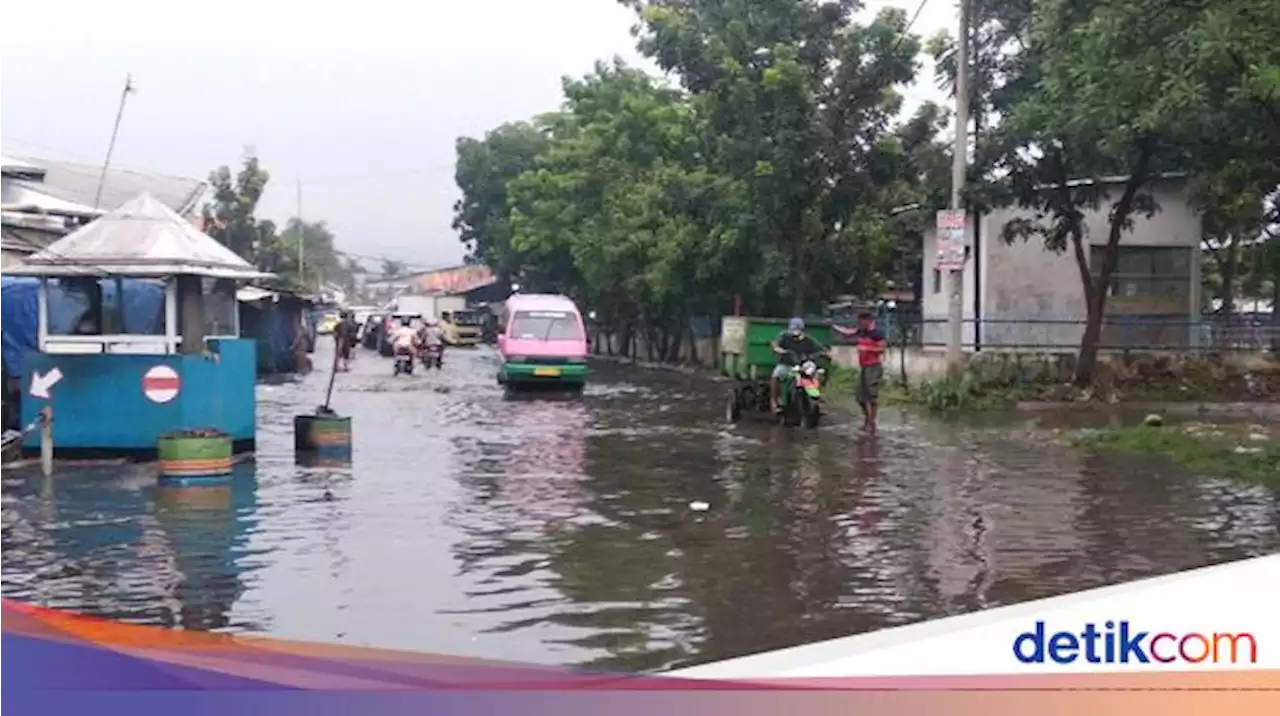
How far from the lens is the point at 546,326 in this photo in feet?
101

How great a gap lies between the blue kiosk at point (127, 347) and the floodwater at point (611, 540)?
2.43ft

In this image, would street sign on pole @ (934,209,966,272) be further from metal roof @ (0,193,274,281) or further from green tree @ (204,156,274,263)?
green tree @ (204,156,274,263)

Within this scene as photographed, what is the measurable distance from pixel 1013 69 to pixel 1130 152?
3.13 m

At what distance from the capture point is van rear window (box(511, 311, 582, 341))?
3034cm

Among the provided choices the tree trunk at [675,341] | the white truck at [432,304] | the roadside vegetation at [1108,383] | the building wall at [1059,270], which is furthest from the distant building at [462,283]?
the roadside vegetation at [1108,383]

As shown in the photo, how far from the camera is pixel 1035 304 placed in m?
31.6

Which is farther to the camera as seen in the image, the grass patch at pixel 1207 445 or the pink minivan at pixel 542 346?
the pink minivan at pixel 542 346

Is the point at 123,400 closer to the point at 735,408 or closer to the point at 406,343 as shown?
the point at 735,408

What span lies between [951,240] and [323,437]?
11.5 meters

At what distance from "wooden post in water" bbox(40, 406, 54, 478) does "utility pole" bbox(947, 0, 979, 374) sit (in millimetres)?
14358

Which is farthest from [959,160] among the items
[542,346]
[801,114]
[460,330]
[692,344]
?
[460,330]

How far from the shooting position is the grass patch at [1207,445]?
14539 millimetres

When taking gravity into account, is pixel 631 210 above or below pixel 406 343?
above

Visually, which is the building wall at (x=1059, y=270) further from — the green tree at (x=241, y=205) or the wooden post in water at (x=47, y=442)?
the green tree at (x=241, y=205)
